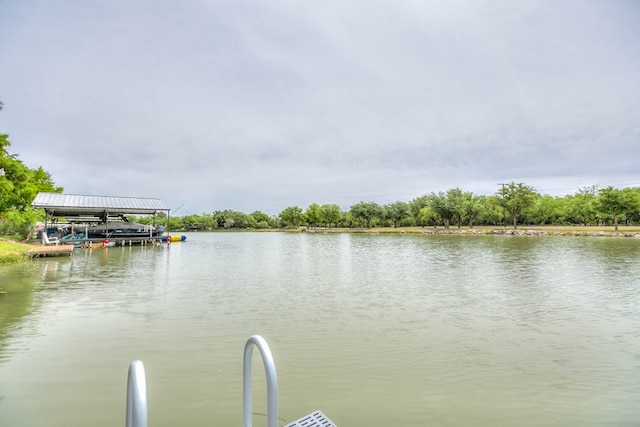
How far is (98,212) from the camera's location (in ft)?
109

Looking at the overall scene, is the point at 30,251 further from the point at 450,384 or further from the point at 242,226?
the point at 242,226

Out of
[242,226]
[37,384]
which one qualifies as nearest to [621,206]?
[37,384]

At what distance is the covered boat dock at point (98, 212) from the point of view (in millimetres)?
28627

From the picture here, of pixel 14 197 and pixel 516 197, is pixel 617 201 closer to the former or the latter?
pixel 516 197

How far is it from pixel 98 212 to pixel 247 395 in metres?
36.9

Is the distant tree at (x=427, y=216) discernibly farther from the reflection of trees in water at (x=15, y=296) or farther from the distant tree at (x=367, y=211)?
the reflection of trees in water at (x=15, y=296)

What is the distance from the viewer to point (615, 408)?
381 cm

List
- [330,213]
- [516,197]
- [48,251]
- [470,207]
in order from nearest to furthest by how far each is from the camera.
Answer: [48,251] → [516,197] → [470,207] → [330,213]

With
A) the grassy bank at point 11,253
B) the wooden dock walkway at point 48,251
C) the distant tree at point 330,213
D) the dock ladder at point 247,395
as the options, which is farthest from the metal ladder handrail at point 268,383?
the distant tree at point 330,213

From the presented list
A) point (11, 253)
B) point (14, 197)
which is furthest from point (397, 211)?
point (11, 253)

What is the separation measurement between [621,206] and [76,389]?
59584 millimetres

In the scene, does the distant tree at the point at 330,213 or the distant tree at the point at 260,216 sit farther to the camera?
the distant tree at the point at 260,216

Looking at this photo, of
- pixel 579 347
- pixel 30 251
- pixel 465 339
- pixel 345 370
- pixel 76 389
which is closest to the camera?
pixel 76 389

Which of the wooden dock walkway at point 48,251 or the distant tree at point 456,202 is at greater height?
the distant tree at point 456,202
